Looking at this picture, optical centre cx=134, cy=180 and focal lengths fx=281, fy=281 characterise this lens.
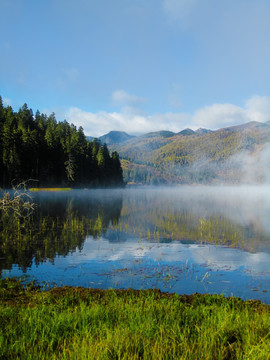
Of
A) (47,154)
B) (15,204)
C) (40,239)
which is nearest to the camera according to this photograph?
(40,239)

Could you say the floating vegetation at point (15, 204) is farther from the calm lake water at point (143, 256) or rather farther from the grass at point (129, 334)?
the grass at point (129, 334)

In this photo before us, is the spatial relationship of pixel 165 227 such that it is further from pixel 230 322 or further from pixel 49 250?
pixel 230 322

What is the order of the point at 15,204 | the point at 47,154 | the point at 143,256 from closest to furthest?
the point at 143,256 → the point at 15,204 → the point at 47,154

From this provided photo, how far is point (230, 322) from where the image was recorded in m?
5.85

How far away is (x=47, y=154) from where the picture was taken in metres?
105

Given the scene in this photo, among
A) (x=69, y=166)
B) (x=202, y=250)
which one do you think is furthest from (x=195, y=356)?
(x=69, y=166)

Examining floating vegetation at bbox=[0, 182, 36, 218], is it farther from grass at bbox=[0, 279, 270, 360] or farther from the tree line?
the tree line

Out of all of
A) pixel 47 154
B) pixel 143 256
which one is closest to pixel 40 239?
pixel 143 256

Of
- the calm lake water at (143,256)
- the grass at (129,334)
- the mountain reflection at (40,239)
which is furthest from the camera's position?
the mountain reflection at (40,239)

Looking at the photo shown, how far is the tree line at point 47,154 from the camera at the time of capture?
8669 cm

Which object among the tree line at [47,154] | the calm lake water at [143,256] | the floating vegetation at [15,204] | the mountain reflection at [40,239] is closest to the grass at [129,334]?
the calm lake water at [143,256]

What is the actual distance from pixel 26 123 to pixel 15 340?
118 meters

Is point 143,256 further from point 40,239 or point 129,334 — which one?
point 129,334

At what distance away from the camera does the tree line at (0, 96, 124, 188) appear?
86.7 metres
